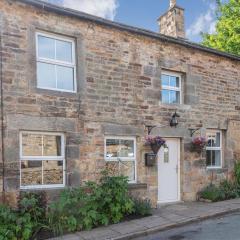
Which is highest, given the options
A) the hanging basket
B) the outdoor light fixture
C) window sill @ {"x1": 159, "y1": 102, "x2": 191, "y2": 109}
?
window sill @ {"x1": 159, "y1": 102, "x2": 191, "y2": 109}

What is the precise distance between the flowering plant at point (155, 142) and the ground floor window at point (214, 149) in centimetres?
253

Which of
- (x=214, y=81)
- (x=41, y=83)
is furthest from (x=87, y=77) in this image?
(x=214, y=81)

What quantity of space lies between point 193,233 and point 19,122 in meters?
4.66

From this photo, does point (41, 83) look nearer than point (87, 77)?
Yes

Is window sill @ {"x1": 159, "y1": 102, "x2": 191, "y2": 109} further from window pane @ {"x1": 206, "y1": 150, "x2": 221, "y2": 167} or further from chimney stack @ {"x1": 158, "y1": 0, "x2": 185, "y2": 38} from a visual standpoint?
chimney stack @ {"x1": 158, "y1": 0, "x2": 185, "y2": 38}

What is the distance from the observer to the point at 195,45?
11.5 metres

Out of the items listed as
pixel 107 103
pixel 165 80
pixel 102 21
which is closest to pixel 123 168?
pixel 107 103

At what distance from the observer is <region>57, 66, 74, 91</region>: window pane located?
355 inches

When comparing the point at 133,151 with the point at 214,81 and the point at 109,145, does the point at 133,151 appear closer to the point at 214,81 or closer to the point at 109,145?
the point at 109,145

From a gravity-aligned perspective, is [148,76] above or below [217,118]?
above

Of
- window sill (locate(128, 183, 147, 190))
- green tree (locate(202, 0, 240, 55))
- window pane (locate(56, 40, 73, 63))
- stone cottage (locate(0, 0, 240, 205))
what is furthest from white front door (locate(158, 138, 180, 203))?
green tree (locate(202, 0, 240, 55))

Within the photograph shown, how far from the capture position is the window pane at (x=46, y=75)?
871cm

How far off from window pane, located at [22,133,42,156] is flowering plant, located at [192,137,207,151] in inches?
199

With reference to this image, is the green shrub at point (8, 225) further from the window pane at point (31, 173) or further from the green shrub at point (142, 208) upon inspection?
the green shrub at point (142, 208)
